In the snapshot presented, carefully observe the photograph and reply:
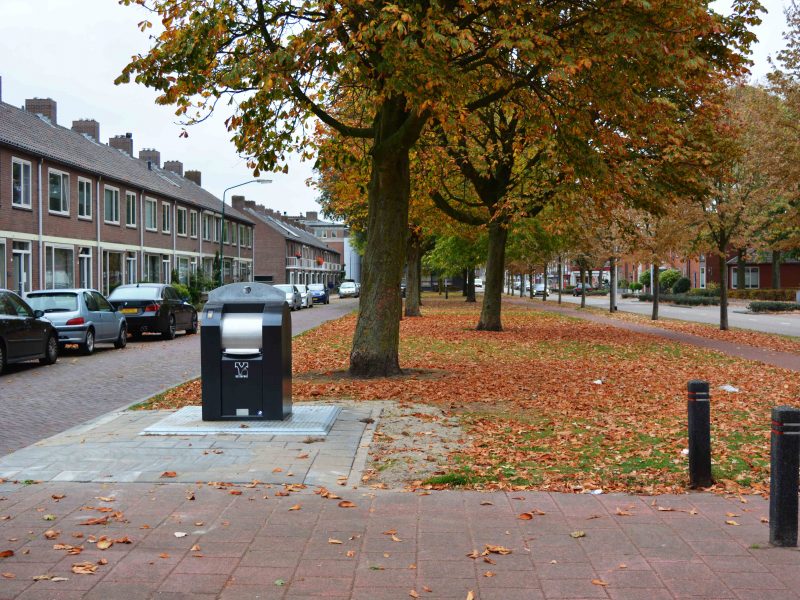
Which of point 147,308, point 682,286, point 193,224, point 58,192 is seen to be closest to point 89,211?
point 58,192

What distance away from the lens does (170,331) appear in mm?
23906

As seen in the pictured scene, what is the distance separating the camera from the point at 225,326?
8102 mm

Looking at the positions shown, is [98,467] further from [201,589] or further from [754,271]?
[754,271]

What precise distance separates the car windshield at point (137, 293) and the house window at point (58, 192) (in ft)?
32.7

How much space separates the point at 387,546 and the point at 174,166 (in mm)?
56372

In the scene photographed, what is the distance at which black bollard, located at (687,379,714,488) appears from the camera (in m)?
6.31

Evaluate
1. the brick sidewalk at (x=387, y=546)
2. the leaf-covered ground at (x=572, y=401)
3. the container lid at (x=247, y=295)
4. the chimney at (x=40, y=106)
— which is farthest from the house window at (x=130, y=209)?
the brick sidewalk at (x=387, y=546)

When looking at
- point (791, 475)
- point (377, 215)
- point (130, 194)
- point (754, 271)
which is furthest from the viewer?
point (754, 271)

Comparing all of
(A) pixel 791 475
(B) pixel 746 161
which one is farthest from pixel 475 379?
(B) pixel 746 161

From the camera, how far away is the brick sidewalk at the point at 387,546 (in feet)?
14.0

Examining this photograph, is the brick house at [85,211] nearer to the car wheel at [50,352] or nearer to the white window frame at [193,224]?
the white window frame at [193,224]

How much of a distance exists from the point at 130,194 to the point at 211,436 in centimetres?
3467

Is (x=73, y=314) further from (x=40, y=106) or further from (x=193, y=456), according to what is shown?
(x=40, y=106)

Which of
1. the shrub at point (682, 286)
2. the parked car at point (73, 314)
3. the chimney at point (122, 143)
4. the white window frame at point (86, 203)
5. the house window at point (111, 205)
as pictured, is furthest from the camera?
the shrub at point (682, 286)
